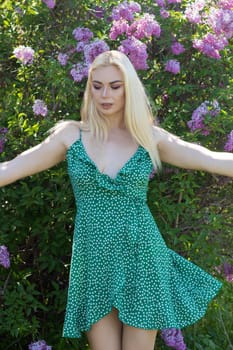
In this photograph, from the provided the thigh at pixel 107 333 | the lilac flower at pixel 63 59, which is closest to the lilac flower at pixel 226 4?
the lilac flower at pixel 63 59

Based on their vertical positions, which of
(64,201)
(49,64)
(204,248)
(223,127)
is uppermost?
(49,64)

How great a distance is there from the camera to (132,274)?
12.4ft

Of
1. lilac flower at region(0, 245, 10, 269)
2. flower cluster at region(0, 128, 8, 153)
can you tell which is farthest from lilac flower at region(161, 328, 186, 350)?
flower cluster at region(0, 128, 8, 153)

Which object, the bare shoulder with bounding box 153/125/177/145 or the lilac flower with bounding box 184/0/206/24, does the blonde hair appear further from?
the lilac flower with bounding box 184/0/206/24

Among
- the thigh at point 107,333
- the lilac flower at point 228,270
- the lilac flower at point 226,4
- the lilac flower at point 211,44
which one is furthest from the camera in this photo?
Answer: the lilac flower at point 228,270

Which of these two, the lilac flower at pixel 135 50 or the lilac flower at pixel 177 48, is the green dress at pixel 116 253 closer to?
the lilac flower at pixel 135 50

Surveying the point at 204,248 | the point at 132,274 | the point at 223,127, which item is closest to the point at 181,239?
the point at 204,248

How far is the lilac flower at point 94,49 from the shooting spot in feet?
15.1

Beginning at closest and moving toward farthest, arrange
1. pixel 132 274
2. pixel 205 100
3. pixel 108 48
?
pixel 132 274
pixel 108 48
pixel 205 100

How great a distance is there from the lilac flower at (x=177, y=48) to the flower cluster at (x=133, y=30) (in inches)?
4.8

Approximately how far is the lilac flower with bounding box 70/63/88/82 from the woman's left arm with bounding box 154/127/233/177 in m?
0.80

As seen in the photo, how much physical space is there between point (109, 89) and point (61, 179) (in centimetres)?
88

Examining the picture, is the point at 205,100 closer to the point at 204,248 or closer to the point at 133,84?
the point at 204,248

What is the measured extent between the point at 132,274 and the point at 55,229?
3.64ft
